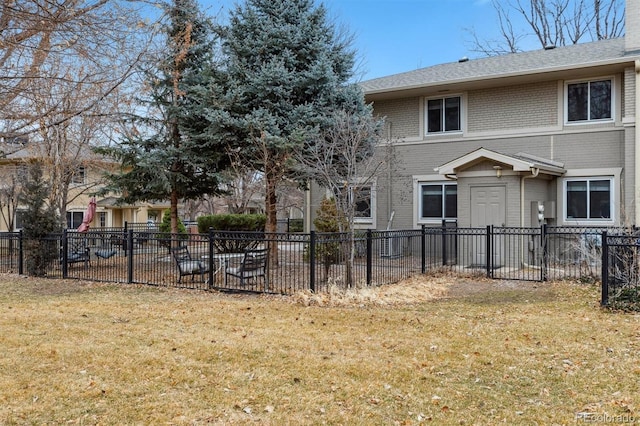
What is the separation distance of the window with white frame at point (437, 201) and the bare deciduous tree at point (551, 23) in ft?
60.0

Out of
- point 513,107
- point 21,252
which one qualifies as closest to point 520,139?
point 513,107

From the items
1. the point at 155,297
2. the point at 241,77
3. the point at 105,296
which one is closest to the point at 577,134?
the point at 241,77

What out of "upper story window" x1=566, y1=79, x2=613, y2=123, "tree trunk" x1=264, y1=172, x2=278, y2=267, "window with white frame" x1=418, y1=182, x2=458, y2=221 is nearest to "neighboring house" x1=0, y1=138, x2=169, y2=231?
"tree trunk" x1=264, y1=172, x2=278, y2=267

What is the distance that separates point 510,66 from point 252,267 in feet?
34.9

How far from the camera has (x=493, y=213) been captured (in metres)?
13.1

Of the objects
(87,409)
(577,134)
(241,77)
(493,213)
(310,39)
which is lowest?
(87,409)

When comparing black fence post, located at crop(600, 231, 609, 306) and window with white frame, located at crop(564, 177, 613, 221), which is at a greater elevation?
window with white frame, located at crop(564, 177, 613, 221)

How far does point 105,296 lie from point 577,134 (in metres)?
12.8

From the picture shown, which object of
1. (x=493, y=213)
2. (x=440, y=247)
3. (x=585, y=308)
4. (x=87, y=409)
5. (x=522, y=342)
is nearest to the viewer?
(x=87, y=409)

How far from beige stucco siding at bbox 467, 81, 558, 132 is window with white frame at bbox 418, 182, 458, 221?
2.02 metres

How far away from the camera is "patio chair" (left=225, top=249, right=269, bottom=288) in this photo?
949cm

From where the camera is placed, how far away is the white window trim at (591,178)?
13.2m

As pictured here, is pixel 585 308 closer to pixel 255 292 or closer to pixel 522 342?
pixel 522 342

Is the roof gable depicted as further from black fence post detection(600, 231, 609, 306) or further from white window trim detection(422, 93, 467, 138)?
black fence post detection(600, 231, 609, 306)
